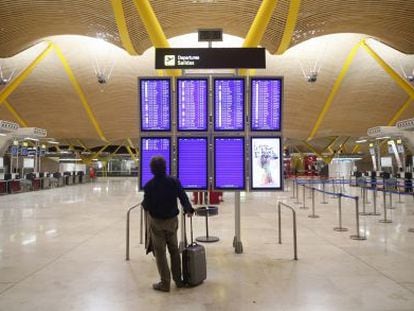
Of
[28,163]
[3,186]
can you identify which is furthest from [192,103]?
[28,163]

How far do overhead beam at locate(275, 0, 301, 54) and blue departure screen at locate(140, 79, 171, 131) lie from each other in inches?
391

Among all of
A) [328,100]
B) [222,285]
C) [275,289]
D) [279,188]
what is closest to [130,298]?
[222,285]

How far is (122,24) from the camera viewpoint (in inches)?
615

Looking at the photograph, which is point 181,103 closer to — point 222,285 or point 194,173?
point 194,173

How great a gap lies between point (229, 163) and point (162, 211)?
72.5 inches

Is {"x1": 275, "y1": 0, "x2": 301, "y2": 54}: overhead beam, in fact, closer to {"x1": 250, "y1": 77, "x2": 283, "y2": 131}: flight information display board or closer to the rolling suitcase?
{"x1": 250, "y1": 77, "x2": 283, "y2": 131}: flight information display board

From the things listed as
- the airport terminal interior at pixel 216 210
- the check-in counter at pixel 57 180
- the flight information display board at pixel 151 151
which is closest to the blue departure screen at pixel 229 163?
the airport terminal interior at pixel 216 210

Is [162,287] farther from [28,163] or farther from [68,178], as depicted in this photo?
[68,178]

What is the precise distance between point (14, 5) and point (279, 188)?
44.2 ft

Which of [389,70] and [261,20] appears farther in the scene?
[389,70]

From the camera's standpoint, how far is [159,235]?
15.3ft

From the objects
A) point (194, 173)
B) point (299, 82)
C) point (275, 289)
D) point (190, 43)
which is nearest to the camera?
point (275, 289)

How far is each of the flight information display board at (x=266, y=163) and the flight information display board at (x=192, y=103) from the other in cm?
92

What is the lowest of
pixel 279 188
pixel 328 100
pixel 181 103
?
pixel 279 188
